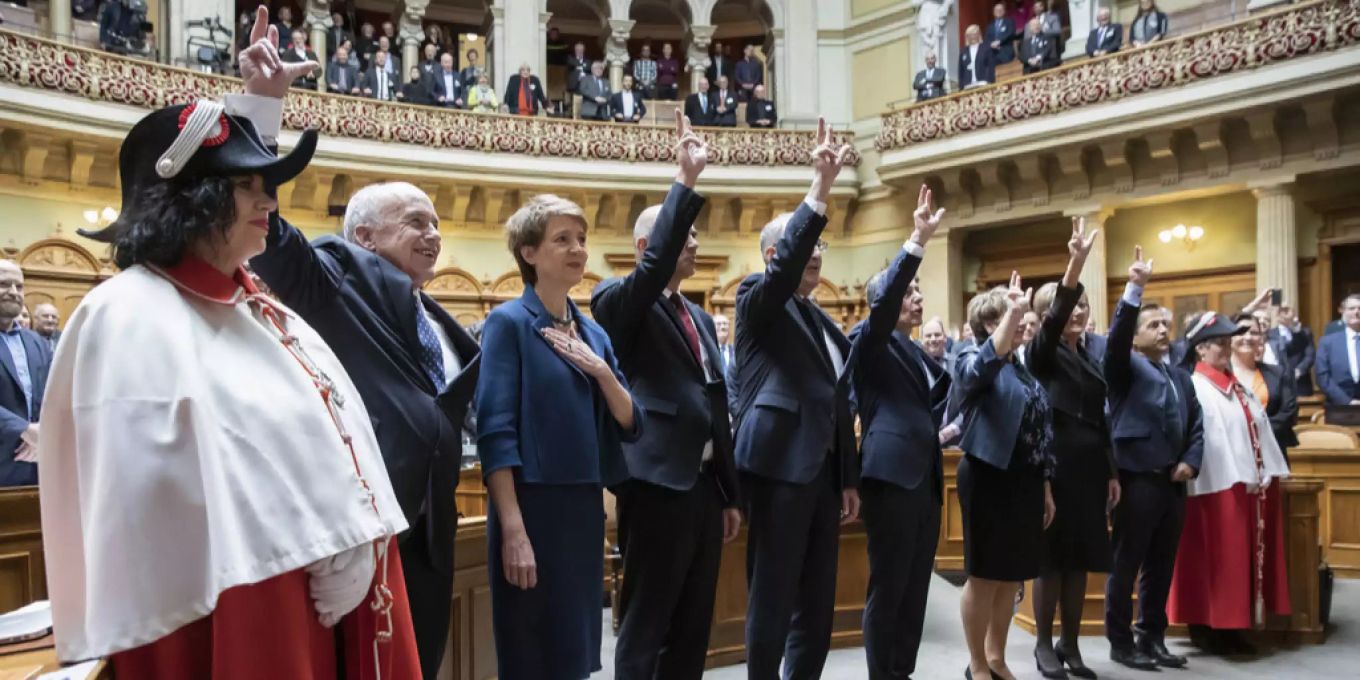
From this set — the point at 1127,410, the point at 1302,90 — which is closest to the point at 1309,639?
the point at 1127,410

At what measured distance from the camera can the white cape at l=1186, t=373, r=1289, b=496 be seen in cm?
411

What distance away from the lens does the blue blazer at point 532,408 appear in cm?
209

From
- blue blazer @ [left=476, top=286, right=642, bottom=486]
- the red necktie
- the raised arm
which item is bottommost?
blue blazer @ [left=476, top=286, right=642, bottom=486]

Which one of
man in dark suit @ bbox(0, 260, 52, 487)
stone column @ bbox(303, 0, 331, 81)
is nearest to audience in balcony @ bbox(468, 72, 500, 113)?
stone column @ bbox(303, 0, 331, 81)

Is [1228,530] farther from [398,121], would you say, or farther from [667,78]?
[667,78]

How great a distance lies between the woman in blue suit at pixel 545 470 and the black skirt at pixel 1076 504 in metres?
2.05

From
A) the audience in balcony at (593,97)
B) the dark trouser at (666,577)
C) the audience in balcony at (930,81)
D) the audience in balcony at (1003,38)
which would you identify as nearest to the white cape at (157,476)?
the dark trouser at (666,577)

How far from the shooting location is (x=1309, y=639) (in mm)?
4328

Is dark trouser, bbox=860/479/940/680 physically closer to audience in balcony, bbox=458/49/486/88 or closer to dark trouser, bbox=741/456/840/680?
dark trouser, bbox=741/456/840/680

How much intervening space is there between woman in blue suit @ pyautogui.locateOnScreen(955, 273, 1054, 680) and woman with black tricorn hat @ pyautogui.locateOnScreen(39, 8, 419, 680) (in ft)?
7.37

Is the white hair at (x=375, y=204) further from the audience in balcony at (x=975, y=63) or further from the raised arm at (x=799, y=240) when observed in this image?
the audience in balcony at (x=975, y=63)

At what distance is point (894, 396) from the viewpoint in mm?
3070

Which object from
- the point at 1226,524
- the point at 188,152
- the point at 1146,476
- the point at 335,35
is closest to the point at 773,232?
the point at 188,152

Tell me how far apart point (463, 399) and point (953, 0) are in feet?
39.9
